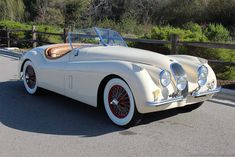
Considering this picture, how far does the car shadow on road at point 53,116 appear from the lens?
501 centimetres

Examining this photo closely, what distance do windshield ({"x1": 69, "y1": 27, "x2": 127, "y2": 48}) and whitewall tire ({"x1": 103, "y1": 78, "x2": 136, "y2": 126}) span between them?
129 cm

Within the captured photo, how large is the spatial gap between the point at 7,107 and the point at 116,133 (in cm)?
231

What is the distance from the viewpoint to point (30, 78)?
281 inches

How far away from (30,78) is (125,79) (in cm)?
293

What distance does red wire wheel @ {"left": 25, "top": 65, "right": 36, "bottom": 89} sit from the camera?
7.03m

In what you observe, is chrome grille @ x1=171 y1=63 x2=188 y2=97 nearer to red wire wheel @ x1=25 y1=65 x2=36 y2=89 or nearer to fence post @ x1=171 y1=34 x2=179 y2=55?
red wire wheel @ x1=25 y1=65 x2=36 y2=89

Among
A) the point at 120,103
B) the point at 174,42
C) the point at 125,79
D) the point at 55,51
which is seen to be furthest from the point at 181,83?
the point at 174,42

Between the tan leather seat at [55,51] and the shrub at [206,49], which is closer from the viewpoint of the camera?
the tan leather seat at [55,51]

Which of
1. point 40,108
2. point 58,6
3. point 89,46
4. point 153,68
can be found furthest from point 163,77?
point 58,6

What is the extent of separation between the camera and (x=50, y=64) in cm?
637

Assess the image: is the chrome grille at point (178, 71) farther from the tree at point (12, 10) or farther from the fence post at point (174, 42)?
the tree at point (12, 10)

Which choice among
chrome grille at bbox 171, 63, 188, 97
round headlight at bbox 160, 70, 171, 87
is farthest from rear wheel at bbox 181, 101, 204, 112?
round headlight at bbox 160, 70, 171, 87

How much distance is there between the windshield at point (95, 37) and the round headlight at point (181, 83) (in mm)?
1744

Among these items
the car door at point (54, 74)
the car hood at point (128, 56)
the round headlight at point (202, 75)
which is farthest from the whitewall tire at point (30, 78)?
the round headlight at point (202, 75)
